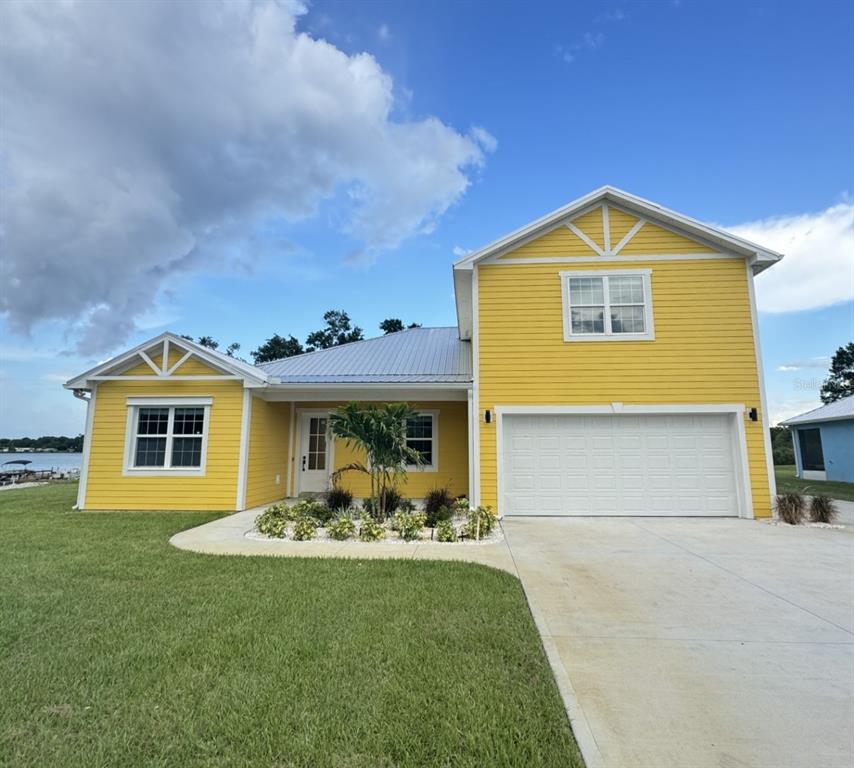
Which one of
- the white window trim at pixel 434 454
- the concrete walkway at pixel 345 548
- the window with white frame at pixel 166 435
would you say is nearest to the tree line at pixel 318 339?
the white window trim at pixel 434 454

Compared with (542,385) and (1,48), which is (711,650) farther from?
(1,48)

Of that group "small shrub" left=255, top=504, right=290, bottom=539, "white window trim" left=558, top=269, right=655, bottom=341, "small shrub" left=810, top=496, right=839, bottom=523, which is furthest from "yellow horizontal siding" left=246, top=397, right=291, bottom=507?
"small shrub" left=810, top=496, right=839, bottom=523

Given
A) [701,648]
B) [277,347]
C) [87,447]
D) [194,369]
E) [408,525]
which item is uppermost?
[277,347]

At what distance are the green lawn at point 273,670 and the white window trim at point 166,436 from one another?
5.08 meters

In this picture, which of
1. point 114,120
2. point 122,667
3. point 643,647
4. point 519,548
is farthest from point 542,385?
point 114,120

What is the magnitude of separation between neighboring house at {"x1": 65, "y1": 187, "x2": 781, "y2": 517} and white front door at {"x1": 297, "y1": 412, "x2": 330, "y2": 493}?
5.12 ft

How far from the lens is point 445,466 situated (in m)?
12.2

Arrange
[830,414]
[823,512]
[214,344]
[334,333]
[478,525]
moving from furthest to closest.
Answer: [214,344] < [334,333] < [830,414] < [823,512] < [478,525]

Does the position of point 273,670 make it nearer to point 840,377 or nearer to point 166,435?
point 166,435

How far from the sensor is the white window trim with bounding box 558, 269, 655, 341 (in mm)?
10016

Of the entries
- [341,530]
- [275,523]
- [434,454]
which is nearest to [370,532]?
[341,530]

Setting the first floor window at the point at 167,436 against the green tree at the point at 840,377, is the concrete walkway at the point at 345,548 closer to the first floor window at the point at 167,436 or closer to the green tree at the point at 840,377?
the first floor window at the point at 167,436

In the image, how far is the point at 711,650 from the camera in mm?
3512

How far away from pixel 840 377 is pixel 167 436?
164 ft
